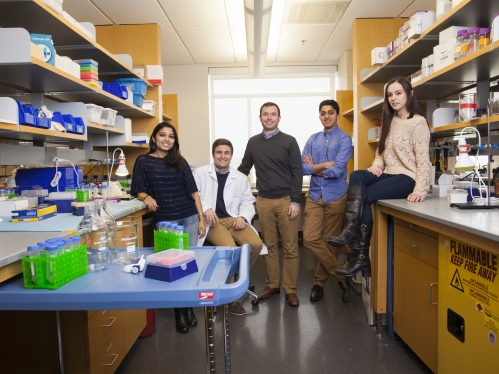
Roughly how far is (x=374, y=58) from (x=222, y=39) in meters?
2.07

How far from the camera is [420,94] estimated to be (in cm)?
290

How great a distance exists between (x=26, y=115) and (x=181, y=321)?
4.96ft

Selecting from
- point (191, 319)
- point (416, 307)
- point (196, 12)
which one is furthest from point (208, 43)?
point (416, 307)

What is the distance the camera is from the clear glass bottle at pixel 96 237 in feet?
4.14

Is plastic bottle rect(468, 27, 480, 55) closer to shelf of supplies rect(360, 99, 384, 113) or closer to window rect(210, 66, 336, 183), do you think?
shelf of supplies rect(360, 99, 384, 113)

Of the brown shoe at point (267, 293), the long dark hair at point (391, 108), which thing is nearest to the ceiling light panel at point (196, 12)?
the long dark hair at point (391, 108)

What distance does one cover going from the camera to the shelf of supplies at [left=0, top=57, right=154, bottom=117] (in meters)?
1.78

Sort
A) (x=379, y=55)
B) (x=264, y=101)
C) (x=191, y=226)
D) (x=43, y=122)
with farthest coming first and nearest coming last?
(x=264, y=101) < (x=379, y=55) < (x=191, y=226) < (x=43, y=122)

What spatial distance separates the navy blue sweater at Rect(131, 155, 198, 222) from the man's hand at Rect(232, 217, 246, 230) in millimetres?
390

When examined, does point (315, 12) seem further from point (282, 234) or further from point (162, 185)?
point (162, 185)

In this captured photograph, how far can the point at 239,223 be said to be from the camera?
270 cm

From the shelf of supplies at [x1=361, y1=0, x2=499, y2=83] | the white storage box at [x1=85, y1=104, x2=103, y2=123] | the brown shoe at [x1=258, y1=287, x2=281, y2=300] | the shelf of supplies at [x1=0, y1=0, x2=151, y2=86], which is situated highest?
the shelf of supplies at [x1=361, y1=0, x2=499, y2=83]

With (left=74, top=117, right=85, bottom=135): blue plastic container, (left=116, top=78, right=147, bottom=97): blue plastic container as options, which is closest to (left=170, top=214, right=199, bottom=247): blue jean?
(left=74, top=117, right=85, bottom=135): blue plastic container

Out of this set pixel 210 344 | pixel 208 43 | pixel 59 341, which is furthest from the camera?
pixel 208 43
